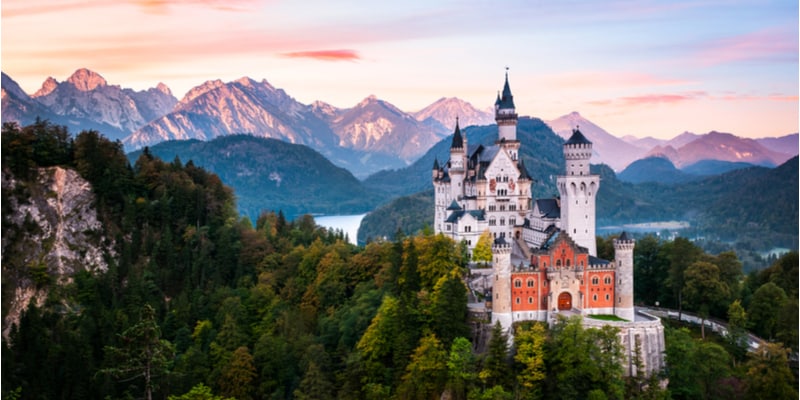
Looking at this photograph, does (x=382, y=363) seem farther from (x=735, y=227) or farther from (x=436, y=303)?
(x=735, y=227)

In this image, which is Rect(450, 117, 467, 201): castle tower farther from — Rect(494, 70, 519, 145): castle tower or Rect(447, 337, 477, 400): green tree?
Rect(447, 337, 477, 400): green tree

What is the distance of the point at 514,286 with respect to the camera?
57.4m

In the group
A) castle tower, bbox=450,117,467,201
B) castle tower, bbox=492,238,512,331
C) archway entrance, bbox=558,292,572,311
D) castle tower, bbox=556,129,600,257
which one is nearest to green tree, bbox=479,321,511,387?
castle tower, bbox=492,238,512,331

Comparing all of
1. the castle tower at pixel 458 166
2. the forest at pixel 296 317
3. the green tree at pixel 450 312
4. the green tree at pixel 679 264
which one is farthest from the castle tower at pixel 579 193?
the castle tower at pixel 458 166

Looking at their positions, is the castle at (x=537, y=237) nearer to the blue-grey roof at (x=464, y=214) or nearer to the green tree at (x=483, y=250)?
the blue-grey roof at (x=464, y=214)

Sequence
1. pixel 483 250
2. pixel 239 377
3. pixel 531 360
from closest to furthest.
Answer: pixel 531 360 → pixel 239 377 → pixel 483 250

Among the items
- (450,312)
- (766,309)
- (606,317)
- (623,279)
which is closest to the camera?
(450,312)

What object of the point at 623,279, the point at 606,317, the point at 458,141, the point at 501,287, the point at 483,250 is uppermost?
the point at 458,141

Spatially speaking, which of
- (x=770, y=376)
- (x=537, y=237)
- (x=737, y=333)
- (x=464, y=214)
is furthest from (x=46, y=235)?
(x=770, y=376)

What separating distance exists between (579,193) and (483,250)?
9.74 metres

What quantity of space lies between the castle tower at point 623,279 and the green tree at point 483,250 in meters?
14.1

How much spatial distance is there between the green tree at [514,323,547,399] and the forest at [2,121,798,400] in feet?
0.39

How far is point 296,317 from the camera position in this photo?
240 ft

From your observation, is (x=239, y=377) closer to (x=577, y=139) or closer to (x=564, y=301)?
(x=564, y=301)
